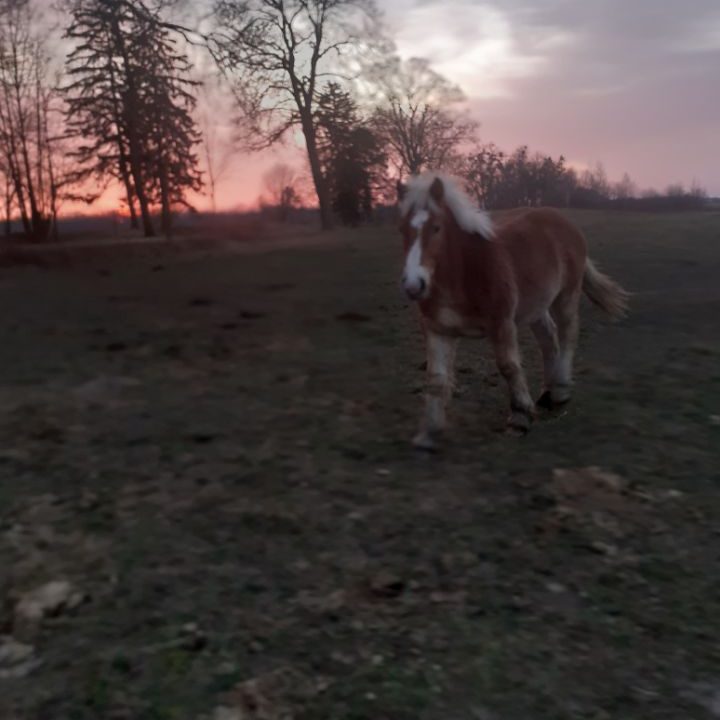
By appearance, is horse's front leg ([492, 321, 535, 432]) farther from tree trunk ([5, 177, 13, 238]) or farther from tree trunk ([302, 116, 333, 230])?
tree trunk ([5, 177, 13, 238])

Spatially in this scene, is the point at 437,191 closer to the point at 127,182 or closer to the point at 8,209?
the point at 127,182

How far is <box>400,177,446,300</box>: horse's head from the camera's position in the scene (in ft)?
16.4

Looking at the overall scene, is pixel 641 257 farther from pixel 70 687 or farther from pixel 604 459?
pixel 70 687

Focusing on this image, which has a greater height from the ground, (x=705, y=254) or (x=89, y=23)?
(x=89, y=23)

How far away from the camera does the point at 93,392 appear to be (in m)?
7.23

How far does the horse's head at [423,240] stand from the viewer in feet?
16.4

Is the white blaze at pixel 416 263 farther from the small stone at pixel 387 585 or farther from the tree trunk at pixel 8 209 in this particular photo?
the tree trunk at pixel 8 209

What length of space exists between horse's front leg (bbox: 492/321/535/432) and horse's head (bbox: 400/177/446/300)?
27.6 inches

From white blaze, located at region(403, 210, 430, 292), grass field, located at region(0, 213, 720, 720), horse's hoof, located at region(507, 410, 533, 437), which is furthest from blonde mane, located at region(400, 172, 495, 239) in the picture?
grass field, located at region(0, 213, 720, 720)

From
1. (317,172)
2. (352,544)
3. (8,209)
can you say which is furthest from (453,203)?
(8,209)

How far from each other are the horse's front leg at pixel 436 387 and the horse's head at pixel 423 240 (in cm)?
50

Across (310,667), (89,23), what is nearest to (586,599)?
(310,667)

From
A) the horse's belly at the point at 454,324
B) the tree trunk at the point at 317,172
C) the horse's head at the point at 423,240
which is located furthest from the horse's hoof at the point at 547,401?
the tree trunk at the point at 317,172

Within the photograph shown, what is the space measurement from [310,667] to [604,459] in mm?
2915
